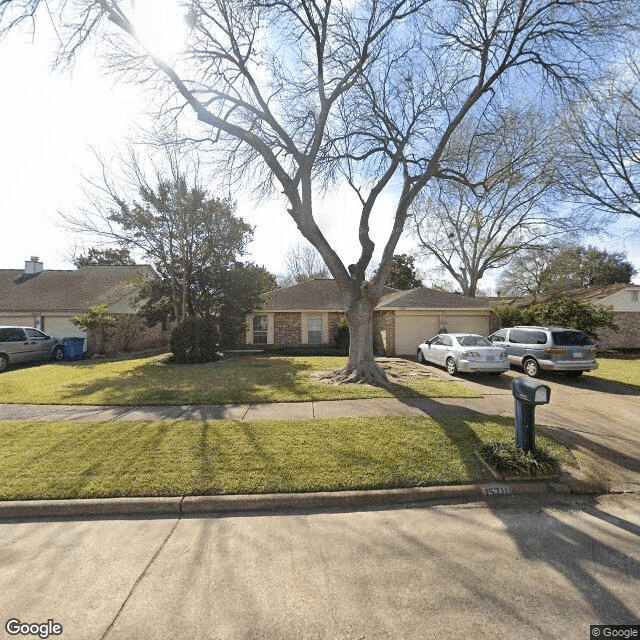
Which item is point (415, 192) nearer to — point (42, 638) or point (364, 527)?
point (364, 527)

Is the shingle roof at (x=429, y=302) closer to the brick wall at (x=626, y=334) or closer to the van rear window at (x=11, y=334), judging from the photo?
the brick wall at (x=626, y=334)

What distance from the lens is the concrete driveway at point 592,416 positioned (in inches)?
177

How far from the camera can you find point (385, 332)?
1738 cm

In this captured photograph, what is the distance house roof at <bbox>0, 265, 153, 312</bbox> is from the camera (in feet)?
62.3

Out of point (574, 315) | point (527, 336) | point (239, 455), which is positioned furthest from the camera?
point (574, 315)

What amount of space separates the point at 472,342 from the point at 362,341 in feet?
14.1

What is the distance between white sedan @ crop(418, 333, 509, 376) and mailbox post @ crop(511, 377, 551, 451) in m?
6.52

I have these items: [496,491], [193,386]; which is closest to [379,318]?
[193,386]

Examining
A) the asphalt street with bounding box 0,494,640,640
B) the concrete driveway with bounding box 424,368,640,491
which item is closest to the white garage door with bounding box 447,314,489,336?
the concrete driveway with bounding box 424,368,640,491

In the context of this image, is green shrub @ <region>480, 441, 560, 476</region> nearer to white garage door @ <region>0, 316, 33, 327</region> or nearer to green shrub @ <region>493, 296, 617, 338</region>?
green shrub @ <region>493, 296, 617, 338</region>

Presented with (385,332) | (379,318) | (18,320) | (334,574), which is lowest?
(334,574)

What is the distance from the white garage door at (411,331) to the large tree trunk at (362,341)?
25.0ft

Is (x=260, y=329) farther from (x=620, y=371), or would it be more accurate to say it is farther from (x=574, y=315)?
(x=620, y=371)

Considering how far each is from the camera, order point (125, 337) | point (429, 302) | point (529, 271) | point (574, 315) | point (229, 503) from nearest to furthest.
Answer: point (229, 503) → point (574, 315) → point (429, 302) → point (125, 337) → point (529, 271)
